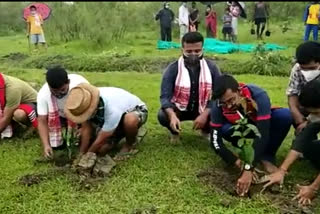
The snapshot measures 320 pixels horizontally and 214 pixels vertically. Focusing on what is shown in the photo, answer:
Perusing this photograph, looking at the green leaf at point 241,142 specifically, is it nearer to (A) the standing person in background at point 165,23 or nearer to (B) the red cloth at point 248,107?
(B) the red cloth at point 248,107

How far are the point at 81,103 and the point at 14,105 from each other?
45.8 inches

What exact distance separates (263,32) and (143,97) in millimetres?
10346

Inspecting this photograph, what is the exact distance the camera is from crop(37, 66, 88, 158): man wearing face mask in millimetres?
4730

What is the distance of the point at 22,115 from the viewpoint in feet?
17.4

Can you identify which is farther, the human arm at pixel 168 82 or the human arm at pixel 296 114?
the human arm at pixel 168 82

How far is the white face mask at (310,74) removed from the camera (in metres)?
4.43

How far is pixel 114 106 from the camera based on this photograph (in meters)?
4.59

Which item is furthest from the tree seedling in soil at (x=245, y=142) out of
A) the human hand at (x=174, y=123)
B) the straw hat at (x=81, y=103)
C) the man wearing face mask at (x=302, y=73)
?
the straw hat at (x=81, y=103)

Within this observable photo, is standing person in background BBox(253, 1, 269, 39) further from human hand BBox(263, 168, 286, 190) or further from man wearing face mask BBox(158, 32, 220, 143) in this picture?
human hand BBox(263, 168, 286, 190)

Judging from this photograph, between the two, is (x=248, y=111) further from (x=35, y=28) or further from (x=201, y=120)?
(x=35, y=28)

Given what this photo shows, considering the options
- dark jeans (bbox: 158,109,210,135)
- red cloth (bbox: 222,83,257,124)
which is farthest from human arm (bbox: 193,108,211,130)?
red cloth (bbox: 222,83,257,124)

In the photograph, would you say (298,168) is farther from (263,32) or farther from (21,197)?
(263,32)

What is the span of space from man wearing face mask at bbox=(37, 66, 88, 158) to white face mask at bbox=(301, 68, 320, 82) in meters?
1.92

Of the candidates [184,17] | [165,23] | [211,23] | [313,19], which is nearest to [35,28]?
[165,23]
